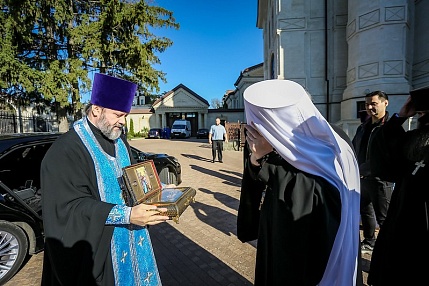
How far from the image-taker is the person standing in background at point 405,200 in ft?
5.65

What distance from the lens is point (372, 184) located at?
3223mm

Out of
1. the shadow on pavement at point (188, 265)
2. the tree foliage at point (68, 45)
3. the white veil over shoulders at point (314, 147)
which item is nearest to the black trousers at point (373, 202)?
the shadow on pavement at point (188, 265)

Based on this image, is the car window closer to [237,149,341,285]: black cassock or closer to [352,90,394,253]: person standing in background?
[237,149,341,285]: black cassock

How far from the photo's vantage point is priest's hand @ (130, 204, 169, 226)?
1.46 metres

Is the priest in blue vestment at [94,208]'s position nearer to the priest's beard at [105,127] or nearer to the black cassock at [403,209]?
the priest's beard at [105,127]

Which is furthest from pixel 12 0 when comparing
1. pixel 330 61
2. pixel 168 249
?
pixel 330 61

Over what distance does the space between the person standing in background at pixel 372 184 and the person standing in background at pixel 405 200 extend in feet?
2.99

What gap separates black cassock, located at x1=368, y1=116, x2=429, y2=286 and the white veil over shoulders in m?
0.72

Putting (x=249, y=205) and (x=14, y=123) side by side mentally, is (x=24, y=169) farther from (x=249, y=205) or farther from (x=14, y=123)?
(x=14, y=123)

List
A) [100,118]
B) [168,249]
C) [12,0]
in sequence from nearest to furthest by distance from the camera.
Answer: [100,118] < [168,249] < [12,0]

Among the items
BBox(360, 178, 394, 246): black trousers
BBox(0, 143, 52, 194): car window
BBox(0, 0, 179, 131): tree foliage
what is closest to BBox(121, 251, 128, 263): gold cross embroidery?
BBox(0, 143, 52, 194): car window

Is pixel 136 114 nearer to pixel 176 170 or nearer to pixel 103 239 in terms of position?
pixel 176 170

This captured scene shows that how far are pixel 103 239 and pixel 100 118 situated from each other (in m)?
0.84

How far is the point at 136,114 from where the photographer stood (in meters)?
42.4
